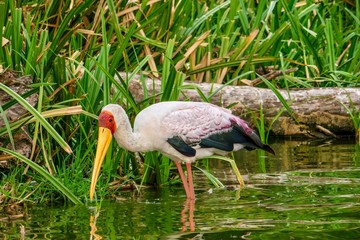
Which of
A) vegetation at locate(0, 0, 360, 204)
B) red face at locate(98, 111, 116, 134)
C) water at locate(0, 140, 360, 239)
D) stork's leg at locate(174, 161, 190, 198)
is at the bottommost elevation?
water at locate(0, 140, 360, 239)

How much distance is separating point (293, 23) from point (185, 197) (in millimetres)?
4104

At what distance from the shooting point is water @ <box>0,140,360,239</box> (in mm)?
5438

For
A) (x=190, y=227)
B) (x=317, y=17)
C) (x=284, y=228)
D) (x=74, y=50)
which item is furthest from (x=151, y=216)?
(x=317, y=17)

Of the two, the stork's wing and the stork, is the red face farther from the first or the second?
the stork's wing

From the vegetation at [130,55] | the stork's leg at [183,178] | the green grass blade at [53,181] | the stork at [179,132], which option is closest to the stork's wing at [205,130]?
the stork at [179,132]

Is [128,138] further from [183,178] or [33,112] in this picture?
[33,112]

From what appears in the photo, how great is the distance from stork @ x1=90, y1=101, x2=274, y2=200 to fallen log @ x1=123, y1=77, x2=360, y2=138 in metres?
2.25

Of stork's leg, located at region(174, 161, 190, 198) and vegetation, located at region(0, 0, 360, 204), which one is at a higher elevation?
vegetation, located at region(0, 0, 360, 204)

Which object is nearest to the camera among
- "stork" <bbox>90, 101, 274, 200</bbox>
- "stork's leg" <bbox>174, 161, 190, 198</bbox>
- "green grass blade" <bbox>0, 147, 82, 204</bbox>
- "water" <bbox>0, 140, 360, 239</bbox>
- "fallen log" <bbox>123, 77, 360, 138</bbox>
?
"water" <bbox>0, 140, 360, 239</bbox>

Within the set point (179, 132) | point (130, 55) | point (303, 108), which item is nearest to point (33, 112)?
point (179, 132)

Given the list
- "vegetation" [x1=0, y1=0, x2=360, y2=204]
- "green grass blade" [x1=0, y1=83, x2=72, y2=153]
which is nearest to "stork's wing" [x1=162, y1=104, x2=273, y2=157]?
"vegetation" [x1=0, y1=0, x2=360, y2=204]

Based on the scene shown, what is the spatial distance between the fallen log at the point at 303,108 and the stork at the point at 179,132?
7.38 feet

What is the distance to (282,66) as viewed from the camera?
33.1 ft

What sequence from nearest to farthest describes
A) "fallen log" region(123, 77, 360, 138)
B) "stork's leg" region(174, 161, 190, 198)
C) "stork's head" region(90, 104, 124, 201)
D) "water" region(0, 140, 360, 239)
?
"water" region(0, 140, 360, 239) → "stork's head" region(90, 104, 124, 201) → "stork's leg" region(174, 161, 190, 198) → "fallen log" region(123, 77, 360, 138)
